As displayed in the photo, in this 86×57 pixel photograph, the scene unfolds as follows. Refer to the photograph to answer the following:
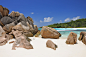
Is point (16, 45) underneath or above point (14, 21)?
underneath

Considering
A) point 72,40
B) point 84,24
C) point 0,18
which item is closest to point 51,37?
point 72,40

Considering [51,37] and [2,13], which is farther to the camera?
[2,13]

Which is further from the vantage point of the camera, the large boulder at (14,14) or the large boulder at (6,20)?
the large boulder at (14,14)

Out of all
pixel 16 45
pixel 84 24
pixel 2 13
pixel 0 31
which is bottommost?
pixel 16 45

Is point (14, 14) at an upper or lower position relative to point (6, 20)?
upper

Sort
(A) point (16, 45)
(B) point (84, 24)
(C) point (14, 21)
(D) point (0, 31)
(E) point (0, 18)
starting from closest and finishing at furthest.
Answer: (A) point (16, 45)
(D) point (0, 31)
(E) point (0, 18)
(C) point (14, 21)
(B) point (84, 24)

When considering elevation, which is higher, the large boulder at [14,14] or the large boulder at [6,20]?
the large boulder at [14,14]

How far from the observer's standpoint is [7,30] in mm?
8047

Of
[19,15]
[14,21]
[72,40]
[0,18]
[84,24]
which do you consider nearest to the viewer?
[72,40]

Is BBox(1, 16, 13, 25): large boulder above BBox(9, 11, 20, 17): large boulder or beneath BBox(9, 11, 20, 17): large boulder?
beneath

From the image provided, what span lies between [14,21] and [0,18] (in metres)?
1.80

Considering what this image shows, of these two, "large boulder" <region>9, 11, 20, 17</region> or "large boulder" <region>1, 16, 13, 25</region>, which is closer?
"large boulder" <region>1, 16, 13, 25</region>

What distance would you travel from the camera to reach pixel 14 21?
351 inches

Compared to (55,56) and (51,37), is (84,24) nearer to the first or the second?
(51,37)
